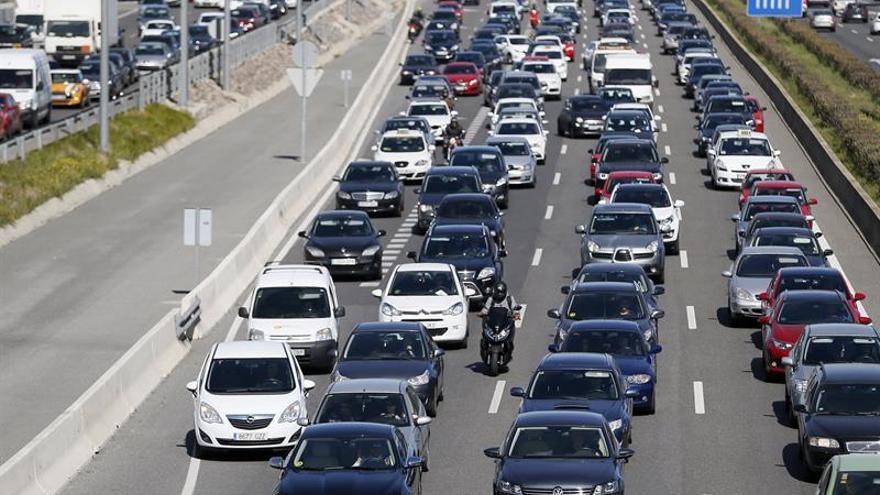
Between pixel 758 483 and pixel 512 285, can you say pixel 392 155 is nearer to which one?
pixel 512 285

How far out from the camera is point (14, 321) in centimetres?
3766

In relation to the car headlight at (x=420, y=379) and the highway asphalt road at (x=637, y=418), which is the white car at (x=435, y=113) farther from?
the car headlight at (x=420, y=379)

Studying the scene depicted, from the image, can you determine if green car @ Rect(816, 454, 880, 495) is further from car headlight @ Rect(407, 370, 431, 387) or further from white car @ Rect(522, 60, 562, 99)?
white car @ Rect(522, 60, 562, 99)

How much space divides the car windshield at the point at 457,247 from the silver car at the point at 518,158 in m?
13.7

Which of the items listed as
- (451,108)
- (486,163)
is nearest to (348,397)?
(486,163)

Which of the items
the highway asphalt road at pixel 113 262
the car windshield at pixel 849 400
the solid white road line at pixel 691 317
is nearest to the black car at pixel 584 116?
the highway asphalt road at pixel 113 262

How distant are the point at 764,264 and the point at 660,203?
7.28 m

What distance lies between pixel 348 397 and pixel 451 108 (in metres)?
44.9

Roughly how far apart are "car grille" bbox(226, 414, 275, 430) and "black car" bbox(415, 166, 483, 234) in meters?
20.9

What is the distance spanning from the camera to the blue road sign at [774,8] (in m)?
85.6

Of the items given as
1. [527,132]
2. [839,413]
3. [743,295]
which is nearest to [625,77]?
[527,132]

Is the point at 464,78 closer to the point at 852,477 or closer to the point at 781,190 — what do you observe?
the point at 781,190

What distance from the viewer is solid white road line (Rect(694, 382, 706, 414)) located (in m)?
31.3

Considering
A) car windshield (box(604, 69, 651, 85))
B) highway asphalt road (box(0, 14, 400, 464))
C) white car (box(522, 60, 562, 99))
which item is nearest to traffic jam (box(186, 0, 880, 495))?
highway asphalt road (box(0, 14, 400, 464))
